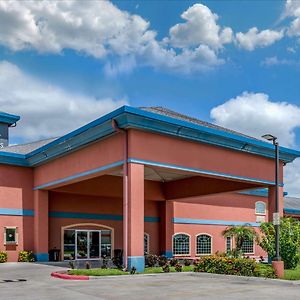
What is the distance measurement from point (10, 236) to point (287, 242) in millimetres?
16382

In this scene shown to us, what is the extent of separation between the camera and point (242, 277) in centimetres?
1936

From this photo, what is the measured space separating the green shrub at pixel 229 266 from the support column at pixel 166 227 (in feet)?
44.8

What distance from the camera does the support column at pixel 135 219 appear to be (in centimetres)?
2107

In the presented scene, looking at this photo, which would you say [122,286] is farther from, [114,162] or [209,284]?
[114,162]

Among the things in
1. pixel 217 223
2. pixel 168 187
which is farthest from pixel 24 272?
pixel 217 223

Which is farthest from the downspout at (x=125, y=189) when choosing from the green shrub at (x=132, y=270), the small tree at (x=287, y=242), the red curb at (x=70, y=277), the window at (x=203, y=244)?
the window at (x=203, y=244)

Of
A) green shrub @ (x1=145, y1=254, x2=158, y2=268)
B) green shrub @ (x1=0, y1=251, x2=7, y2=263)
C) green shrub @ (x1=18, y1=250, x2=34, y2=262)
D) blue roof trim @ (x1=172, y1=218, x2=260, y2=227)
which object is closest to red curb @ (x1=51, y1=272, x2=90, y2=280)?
green shrub @ (x1=145, y1=254, x2=158, y2=268)

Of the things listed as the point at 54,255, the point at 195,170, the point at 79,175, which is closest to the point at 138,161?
the point at 195,170

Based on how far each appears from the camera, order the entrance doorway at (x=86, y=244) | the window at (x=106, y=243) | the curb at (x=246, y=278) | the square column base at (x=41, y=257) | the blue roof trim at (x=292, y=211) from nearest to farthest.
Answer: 1. the curb at (x=246, y=278)
2. the square column base at (x=41, y=257)
3. the entrance doorway at (x=86, y=244)
4. the window at (x=106, y=243)
5. the blue roof trim at (x=292, y=211)

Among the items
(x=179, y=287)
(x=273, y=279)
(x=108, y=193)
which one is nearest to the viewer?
(x=179, y=287)

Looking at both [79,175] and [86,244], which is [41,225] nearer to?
[86,244]

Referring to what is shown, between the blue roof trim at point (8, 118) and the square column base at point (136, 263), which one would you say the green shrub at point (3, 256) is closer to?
the square column base at point (136, 263)

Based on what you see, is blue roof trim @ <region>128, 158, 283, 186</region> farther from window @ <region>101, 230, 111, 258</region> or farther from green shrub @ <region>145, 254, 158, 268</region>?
window @ <region>101, 230, 111, 258</region>

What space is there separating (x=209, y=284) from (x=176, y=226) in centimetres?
1978
